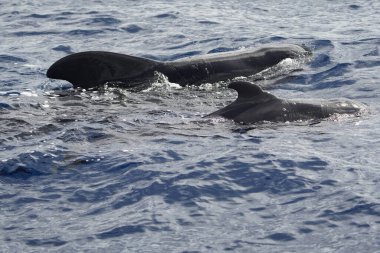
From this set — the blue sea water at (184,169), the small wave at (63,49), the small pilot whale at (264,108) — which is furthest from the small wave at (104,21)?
the small pilot whale at (264,108)

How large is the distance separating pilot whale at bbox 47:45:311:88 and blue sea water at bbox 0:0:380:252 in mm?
308

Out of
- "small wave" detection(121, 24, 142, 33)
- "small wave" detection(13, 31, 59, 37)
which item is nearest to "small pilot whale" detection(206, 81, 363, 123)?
"small wave" detection(121, 24, 142, 33)

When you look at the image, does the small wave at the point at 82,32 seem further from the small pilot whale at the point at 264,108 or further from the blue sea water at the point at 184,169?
the small pilot whale at the point at 264,108

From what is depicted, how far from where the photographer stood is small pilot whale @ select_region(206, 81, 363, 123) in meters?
13.0

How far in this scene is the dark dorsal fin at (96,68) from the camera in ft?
49.4

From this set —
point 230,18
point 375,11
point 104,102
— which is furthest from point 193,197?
point 375,11

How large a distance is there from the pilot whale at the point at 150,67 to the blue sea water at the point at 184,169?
31 cm

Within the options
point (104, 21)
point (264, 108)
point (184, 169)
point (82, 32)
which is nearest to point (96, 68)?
point (264, 108)

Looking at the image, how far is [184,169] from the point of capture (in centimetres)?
1105

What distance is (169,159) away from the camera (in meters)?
11.4

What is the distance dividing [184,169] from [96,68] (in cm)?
485

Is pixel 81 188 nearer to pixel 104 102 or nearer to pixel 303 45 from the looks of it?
pixel 104 102

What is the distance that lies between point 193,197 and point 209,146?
6.20ft

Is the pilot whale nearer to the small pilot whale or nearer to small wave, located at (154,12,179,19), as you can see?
the small pilot whale
